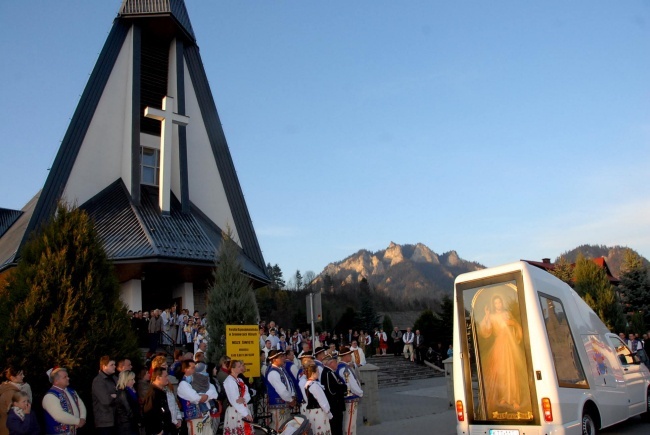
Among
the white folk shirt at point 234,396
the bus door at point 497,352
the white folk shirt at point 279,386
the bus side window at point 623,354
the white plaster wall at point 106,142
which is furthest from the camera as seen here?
the white plaster wall at point 106,142

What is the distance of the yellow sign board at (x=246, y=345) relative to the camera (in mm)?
10508

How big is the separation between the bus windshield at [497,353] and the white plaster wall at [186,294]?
1569 centimetres

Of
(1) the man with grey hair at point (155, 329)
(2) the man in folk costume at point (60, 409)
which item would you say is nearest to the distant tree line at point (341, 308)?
(1) the man with grey hair at point (155, 329)

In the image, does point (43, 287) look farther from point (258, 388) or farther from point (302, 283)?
point (302, 283)

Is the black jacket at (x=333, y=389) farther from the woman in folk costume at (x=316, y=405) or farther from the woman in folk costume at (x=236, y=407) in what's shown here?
the woman in folk costume at (x=236, y=407)

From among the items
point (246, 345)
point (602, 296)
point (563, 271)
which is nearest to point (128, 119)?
point (246, 345)

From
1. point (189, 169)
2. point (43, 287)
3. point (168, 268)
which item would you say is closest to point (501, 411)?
point (43, 287)

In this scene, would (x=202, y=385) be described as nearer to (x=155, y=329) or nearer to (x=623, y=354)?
(x=623, y=354)

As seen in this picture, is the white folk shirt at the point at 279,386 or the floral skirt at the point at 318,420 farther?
the white folk shirt at the point at 279,386

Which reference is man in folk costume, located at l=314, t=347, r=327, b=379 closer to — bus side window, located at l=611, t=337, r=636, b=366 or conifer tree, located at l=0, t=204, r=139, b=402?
conifer tree, located at l=0, t=204, r=139, b=402

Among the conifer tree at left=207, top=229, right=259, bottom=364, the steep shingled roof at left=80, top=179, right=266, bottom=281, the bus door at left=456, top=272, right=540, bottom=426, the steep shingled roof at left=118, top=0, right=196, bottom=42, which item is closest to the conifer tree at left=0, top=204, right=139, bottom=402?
the conifer tree at left=207, top=229, right=259, bottom=364

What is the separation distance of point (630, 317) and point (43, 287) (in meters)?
27.2

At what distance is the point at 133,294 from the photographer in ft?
67.3

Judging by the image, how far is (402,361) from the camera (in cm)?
2519
